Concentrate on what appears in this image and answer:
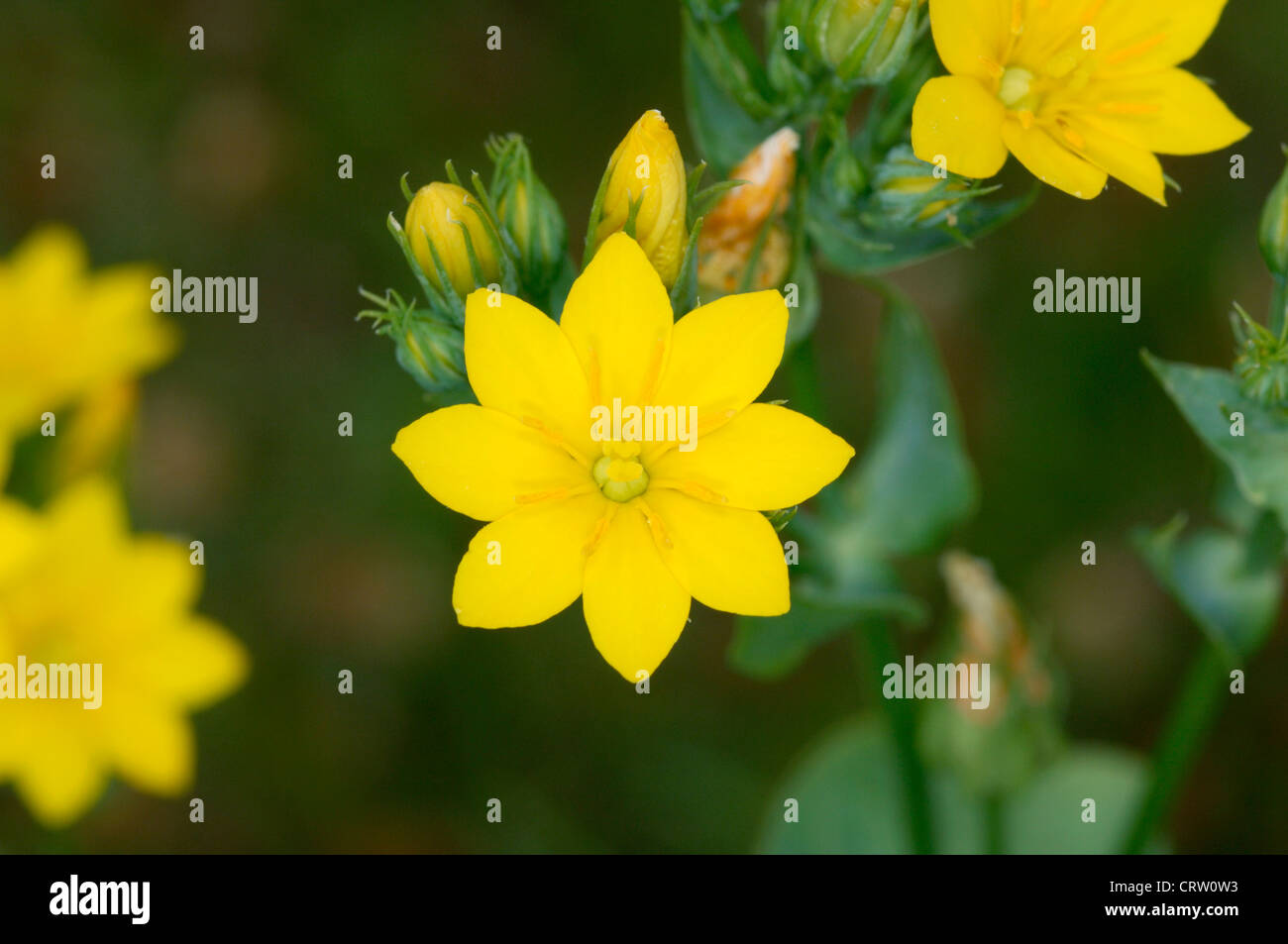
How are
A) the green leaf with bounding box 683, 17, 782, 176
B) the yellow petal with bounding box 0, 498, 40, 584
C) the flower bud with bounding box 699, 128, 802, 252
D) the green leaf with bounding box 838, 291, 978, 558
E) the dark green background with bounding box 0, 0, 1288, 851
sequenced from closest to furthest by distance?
the flower bud with bounding box 699, 128, 802, 252, the green leaf with bounding box 683, 17, 782, 176, the yellow petal with bounding box 0, 498, 40, 584, the green leaf with bounding box 838, 291, 978, 558, the dark green background with bounding box 0, 0, 1288, 851

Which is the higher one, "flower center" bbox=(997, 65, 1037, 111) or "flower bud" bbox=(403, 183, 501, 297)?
"flower center" bbox=(997, 65, 1037, 111)

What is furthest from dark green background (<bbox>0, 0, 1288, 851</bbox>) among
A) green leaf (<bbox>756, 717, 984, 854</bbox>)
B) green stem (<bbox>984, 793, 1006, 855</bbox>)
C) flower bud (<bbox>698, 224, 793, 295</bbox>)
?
flower bud (<bbox>698, 224, 793, 295</bbox>)

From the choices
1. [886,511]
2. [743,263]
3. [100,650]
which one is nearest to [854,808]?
[886,511]

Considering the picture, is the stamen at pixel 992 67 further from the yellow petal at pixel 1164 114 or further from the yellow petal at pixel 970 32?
the yellow petal at pixel 1164 114

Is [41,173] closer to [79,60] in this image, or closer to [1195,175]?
[79,60]

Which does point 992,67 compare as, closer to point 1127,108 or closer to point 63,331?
point 1127,108

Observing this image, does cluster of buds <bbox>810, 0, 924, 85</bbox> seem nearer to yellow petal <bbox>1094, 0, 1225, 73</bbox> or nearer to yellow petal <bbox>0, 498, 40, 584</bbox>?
yellow petal <bbox>1094, 0, 1225, 73</bbox>

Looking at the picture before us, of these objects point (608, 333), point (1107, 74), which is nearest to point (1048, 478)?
point (1107, 74)
